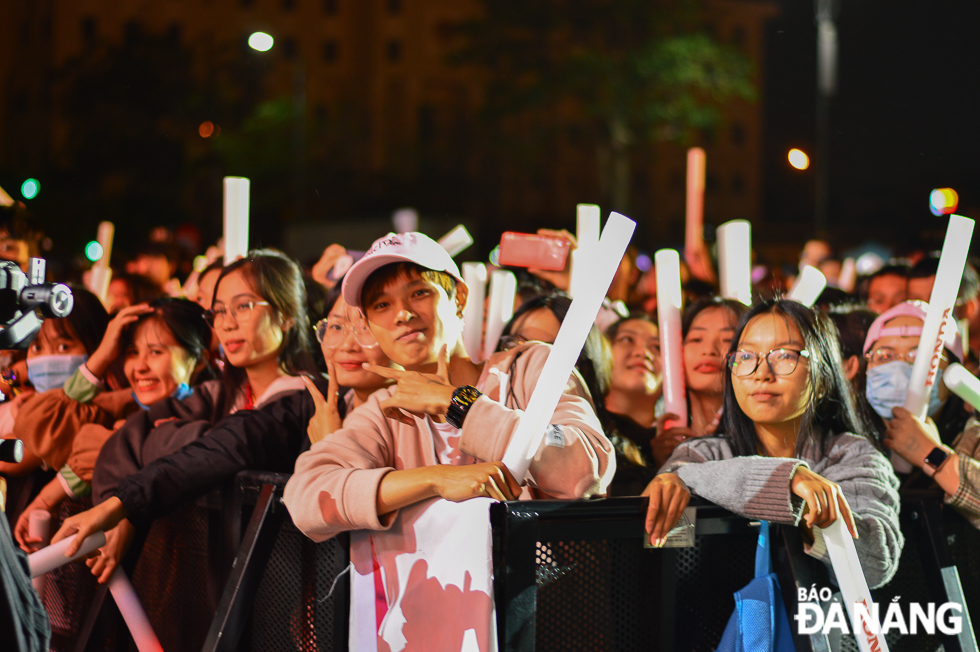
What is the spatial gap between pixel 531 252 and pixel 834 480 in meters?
1.48

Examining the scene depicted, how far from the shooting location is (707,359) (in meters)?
3.88

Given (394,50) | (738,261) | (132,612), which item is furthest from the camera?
(394,50)

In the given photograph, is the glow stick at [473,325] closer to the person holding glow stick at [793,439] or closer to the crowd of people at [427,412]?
the crowd of people at [427,412]

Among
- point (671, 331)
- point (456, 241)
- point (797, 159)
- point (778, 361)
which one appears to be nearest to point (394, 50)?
point (797, 159)

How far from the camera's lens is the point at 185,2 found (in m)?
53.9

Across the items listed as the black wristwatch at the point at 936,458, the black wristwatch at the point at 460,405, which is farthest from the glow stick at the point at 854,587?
the black wristwatch at the point at 460,405

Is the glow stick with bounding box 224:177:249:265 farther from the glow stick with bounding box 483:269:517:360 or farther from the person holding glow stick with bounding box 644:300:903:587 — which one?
the person holding glow stick with bounding box 644:300:903:587

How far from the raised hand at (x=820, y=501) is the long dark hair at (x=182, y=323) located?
2.63 meters

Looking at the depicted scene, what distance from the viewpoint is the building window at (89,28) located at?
51334 mm

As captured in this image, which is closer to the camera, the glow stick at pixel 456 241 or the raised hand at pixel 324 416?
the raised hand at pixel 324 416

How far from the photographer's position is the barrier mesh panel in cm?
244

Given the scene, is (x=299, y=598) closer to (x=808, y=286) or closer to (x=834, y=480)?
(x=834, y=480)

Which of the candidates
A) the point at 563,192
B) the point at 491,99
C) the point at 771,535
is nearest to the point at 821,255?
the point at 771,535

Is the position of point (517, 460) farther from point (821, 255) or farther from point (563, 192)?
point (563, 192)
